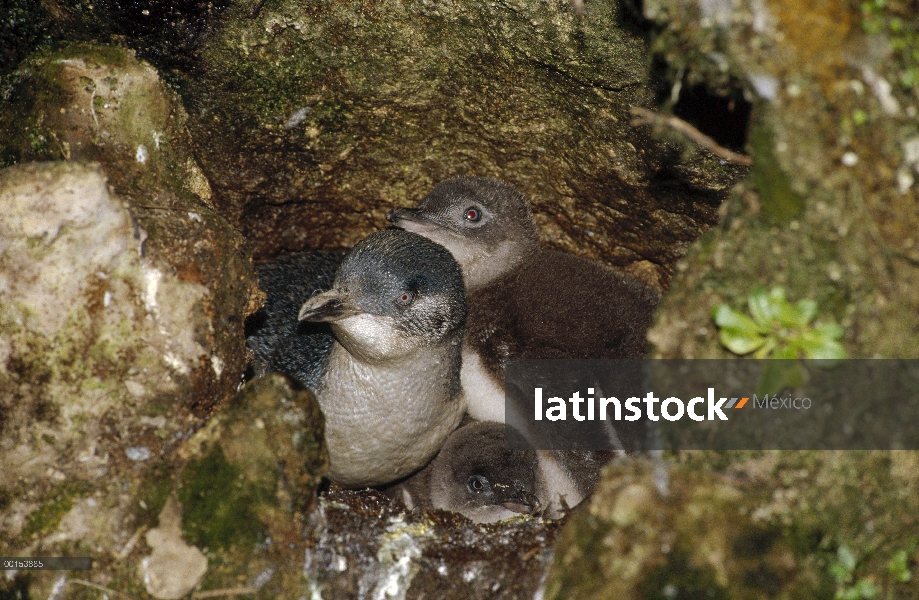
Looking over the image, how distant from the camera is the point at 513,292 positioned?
465 centimetres

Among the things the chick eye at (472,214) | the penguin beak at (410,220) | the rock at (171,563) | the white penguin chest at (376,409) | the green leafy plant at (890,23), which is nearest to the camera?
the green leafy plant at (890,23)

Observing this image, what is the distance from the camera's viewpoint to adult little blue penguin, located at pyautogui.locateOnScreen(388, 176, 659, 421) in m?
4.30

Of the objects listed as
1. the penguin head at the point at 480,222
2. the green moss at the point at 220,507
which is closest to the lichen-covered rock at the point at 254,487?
the green moss at the point at 220,507

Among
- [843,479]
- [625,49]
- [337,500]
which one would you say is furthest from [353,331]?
[843,479]

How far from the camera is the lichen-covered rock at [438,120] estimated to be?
382 cm

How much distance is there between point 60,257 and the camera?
9.36 feet

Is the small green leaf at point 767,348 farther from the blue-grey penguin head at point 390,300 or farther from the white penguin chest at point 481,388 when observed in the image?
the white penguin chest at point 481,388

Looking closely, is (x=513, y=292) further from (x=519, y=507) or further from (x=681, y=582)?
(x=681, y=582)

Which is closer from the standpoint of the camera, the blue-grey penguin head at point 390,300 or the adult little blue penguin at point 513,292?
the blue-grey penguin head at point 390,300

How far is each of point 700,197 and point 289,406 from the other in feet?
8.46

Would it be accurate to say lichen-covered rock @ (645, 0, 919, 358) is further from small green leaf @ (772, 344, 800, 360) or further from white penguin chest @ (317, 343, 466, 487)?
white penguin chest @ (317, 343, 466, 487)

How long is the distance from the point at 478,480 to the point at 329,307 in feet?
4.41

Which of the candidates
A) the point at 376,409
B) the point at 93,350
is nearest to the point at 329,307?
the point at 376,409

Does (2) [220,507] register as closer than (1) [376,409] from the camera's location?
Yes
